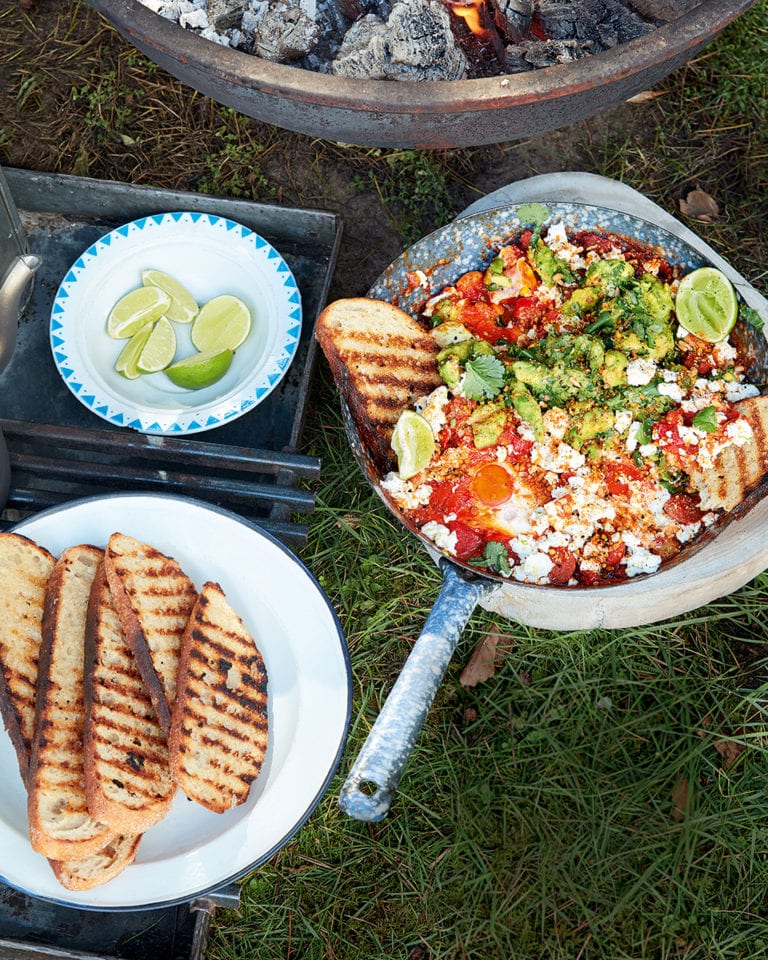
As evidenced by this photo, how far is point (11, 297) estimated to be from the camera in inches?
104

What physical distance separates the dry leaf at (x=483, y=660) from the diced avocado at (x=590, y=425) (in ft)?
2.83

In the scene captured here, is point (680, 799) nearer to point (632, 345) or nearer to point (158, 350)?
point (632, 345)

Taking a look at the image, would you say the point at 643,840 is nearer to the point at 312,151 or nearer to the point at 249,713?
the point at 249,713

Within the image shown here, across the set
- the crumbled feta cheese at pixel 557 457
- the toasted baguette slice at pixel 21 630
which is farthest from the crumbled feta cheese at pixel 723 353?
the toasted baguette slice at pixel 21 630

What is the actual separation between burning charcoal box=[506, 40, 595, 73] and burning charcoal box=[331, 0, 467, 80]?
0.14 metres

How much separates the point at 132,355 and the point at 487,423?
118cm

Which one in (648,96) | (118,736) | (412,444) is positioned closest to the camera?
(118,736)

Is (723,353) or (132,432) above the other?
(723,353)

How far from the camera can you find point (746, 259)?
10.5 feet

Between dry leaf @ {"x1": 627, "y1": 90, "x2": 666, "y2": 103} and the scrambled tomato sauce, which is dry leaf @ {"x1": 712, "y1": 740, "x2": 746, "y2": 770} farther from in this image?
dry leaf @ {"x1": 627, "y1": 90, "x2": 666, "y2": 103}

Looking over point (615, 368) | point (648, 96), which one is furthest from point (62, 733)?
point (648, 96)

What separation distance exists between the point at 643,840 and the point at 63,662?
1.84m

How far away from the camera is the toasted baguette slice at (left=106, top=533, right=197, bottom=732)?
7.13 feet

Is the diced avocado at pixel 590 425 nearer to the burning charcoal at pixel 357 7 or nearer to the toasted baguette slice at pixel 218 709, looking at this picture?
the toasted baguette slice at pixel 218 709
